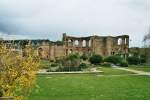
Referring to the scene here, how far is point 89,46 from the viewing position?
295 feet

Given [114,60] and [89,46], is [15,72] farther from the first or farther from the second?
[89,46]

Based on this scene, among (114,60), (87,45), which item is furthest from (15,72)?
(87,45)

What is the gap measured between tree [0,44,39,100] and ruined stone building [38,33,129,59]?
7246 cm

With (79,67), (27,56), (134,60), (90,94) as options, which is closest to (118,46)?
(134,60)

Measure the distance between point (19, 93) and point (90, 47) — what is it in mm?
76208

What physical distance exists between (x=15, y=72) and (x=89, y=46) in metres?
77.8

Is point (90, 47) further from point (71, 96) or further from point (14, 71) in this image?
point (14, 71)

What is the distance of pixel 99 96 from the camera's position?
18.2 meters

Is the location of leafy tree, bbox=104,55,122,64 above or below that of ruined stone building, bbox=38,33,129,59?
below

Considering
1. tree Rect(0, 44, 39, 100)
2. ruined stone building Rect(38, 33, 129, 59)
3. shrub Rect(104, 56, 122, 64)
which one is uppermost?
ruined stone building Rect(38, 33, 129, 59)

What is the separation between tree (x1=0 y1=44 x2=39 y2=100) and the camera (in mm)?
12328

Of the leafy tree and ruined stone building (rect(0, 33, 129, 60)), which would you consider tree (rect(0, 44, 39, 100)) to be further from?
ruined stone building (rect(0, 33, 129, 60))

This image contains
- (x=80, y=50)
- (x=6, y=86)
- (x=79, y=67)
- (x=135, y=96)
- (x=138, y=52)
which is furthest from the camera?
(x=80, y=50)

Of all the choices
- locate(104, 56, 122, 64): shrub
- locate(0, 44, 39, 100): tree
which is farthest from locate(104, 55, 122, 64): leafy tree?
locate(0, 44, 39, 100): tree
